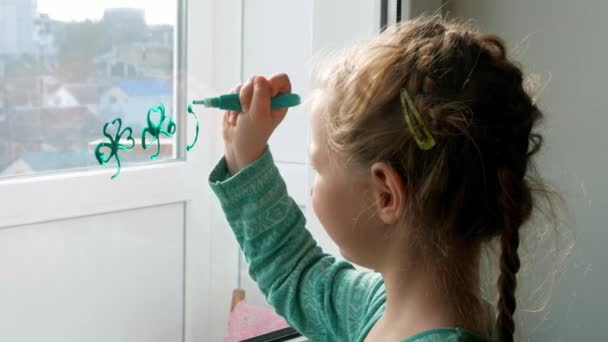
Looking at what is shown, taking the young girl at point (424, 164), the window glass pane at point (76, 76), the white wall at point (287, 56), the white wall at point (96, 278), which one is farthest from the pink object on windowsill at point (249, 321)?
the young girl at point (424, 164)

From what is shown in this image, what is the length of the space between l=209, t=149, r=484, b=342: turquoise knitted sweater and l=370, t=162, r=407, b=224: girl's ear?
15 cm

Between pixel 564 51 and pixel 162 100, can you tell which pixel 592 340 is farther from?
pixel 162 100

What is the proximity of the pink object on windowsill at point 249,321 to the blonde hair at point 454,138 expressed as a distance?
71 centimetres

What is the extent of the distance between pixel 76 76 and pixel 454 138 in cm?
62

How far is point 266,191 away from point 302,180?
521 millimetres

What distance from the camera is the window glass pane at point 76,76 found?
3.52ft

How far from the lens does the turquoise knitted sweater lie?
2.98 ft

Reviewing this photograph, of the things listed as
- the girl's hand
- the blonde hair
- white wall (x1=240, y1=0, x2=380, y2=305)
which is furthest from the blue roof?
the blonde hair

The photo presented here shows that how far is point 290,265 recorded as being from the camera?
944 millimetres

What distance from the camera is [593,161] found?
126 cm

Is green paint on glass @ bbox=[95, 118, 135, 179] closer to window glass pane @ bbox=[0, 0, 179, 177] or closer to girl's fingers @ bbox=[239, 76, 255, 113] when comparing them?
window glass pane @ bbox=[0, 0, 179, 177]

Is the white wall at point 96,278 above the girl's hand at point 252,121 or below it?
below

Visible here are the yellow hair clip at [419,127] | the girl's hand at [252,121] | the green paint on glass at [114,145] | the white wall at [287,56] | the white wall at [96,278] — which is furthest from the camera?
the white wall at [287,56]

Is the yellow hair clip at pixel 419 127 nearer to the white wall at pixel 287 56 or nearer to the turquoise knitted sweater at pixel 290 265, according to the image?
the turquoise knitted sweater at pixel 290 265
